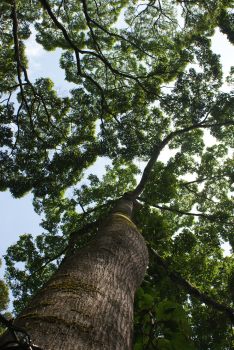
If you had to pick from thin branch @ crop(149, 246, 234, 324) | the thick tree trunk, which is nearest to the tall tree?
thin branch @ crop(149, 246, 234, 324)

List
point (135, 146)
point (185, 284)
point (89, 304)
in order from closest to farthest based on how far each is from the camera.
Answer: point (89, 304) < point (185, 284) < point (135, 146)

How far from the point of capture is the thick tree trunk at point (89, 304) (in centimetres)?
173

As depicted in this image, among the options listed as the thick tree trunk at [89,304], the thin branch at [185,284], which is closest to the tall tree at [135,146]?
the thin branch at [185,284]

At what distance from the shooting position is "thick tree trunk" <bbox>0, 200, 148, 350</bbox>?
68.2 inches

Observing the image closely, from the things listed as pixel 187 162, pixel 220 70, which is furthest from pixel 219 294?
pixel 220 70

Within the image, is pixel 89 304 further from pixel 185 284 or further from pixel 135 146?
pixel 135 146

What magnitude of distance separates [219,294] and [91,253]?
6639mm

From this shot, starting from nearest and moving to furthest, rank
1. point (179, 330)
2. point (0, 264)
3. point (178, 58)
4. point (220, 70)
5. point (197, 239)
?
point (179, 330) < point (197, 239) < point (220, 70) < point (178, 58) < point (0, 264)

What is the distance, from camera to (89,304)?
Result: 6.97ft

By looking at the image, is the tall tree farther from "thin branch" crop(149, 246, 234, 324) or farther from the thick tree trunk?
the thick tree trunk

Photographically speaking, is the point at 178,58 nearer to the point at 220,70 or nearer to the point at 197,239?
the point at 220,70

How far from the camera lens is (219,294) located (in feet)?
28.4

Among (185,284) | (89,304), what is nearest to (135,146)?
(185,284)

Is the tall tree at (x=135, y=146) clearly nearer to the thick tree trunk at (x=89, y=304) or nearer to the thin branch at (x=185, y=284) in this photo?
the thin branch at (x=185, y=284)
